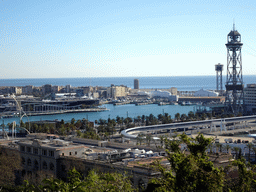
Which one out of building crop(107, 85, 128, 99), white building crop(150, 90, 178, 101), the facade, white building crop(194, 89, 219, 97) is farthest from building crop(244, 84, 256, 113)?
building crop(107, 85, 128, 99)

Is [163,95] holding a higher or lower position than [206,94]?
lower

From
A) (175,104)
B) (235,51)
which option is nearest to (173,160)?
(235,51)

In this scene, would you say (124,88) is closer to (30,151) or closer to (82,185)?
(30,151)

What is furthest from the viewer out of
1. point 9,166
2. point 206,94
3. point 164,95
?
point 164,95

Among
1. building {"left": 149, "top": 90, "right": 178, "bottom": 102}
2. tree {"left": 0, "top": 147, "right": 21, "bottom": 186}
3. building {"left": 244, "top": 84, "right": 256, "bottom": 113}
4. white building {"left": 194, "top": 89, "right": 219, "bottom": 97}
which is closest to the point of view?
tree {"left": 0, "top": 147, "right": 21, "bottom": 186}

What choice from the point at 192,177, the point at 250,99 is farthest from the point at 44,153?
the point at 250,99

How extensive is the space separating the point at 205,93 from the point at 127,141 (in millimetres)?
54339

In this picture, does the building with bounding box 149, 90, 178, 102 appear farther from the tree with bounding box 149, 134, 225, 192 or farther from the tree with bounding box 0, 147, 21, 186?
the tree with bounding box 149, 134, 225, 192

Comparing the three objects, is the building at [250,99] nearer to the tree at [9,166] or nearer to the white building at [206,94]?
the white building at [206,94]

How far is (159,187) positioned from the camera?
547 cm

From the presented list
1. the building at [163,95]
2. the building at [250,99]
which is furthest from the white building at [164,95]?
the building at [250,99]

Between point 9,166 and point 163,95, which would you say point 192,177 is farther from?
point 163,95

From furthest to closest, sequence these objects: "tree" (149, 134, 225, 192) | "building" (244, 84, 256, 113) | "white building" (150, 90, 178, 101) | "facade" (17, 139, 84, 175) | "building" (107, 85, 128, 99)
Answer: "building" (107, 85, 128, 99), "white building" (150, 90, 178, 101), "building" (244, 84, 256, 113), "facade" (17, 139, 84, 175), "tree" (149, 134, 225, 192)

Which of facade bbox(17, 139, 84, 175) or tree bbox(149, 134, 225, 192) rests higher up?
tree bbox(149, 134, 225, 192)
